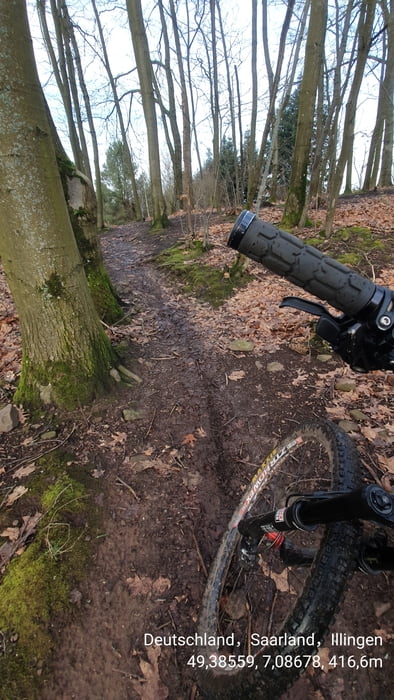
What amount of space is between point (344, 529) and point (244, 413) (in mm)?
2244

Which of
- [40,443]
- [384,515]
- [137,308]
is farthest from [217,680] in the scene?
[137,308]

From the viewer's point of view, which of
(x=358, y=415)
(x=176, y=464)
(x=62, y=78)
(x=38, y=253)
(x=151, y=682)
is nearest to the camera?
(x=151, y=682)

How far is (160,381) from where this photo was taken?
383 centimetres

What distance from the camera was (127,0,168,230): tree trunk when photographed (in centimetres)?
1023

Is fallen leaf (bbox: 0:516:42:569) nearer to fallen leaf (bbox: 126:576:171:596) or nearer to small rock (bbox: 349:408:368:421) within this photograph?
fallen leaf (bbox: 126:576:171:596)

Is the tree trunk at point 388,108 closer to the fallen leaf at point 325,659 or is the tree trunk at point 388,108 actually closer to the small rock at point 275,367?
the small rock at point 275,367

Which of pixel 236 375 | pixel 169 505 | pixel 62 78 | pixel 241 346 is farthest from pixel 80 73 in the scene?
pixel 169 505

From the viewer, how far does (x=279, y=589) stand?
6.47 ft

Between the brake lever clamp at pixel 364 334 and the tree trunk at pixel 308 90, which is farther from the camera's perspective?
the tree trunk at pixel 308 90

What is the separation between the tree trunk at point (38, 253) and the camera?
2.36 metres

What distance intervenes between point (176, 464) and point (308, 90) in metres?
8.85

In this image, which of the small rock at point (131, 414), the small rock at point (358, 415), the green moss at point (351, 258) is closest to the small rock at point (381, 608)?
the small rock at point (358, 415)

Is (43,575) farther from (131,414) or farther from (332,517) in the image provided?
(332,517)

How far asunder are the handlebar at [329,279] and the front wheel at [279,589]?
0.66 metres
